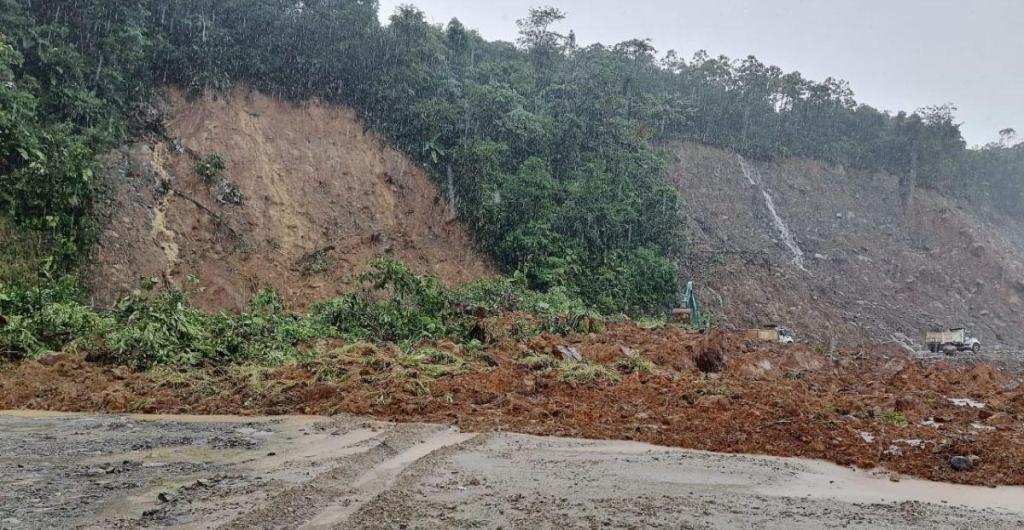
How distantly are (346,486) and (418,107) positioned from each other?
64.8ft

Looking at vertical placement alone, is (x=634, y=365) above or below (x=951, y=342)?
above

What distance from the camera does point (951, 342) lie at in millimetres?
24781

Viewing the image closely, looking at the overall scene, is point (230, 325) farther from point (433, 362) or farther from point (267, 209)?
point (267, 209)

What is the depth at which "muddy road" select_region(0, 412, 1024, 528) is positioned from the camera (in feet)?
13.4

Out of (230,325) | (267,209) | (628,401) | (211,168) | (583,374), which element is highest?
(211,168)

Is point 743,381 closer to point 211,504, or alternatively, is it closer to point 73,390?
point 211,504

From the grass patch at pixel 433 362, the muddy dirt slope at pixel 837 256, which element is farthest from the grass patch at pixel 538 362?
the muddy dirt slope at pixel 837 256

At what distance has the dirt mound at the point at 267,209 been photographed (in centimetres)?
1670

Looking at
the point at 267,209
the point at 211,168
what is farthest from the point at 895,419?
the point at 211,168

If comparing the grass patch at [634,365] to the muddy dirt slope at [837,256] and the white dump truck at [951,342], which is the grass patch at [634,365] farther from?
the white dump truck at [951,342]

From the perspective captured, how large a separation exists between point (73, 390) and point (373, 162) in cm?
1512

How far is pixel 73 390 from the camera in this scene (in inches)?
340

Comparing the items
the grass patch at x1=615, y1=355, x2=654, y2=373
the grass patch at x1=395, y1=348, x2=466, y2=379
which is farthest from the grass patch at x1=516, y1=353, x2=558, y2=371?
the grass patch at x1=615, y1=355, x2=654, y2=373

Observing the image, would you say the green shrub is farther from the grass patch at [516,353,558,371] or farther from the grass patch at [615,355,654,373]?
the grass patch at [615,355,654,373]
